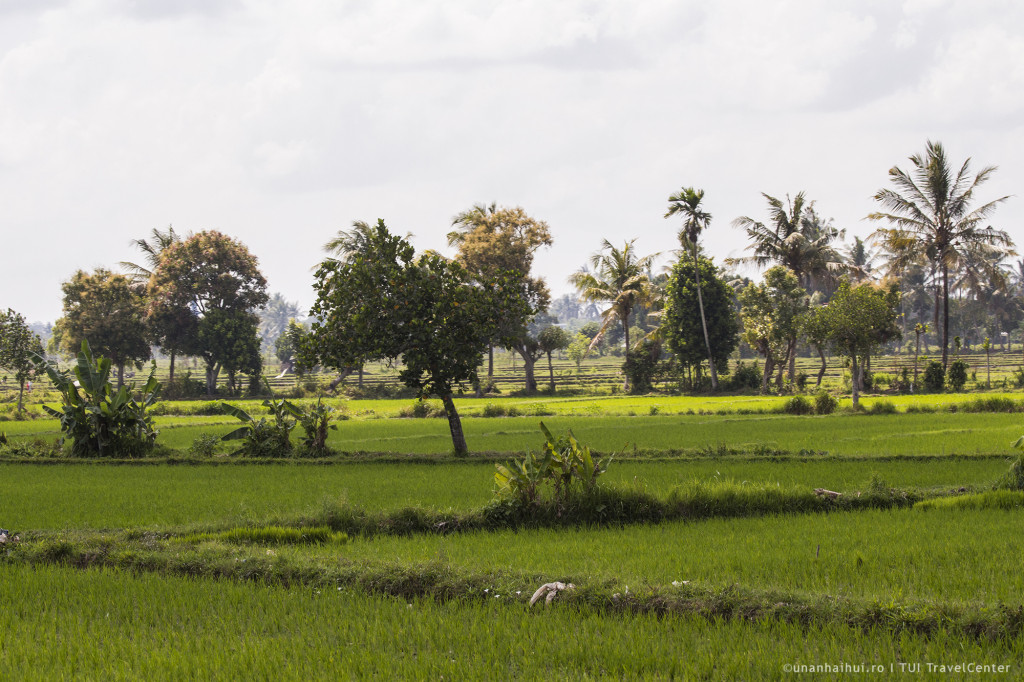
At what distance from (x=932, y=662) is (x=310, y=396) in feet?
139

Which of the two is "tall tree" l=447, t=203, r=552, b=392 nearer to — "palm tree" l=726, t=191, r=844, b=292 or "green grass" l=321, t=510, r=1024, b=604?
"palm tree" l=726, t=191, r=844, b=292

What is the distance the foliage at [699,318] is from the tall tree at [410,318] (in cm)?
2542

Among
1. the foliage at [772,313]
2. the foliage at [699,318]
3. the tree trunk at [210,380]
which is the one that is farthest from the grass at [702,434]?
the tree trunk at [210,380]

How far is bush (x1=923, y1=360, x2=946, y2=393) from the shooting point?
3247cm

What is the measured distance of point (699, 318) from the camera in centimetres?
4028

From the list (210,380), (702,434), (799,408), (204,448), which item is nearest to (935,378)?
(799,408)

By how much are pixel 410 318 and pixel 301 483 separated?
4.36 m

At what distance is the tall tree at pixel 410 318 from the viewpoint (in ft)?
52.2

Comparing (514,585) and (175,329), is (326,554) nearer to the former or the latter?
(514,585)

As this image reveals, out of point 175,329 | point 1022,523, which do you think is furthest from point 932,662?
point 175,329

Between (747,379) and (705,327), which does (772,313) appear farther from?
(747,379)

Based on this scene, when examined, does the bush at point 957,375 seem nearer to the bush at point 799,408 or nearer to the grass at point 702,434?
the bush at point 799,408

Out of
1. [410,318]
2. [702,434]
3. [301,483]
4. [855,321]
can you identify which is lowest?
[301,483]

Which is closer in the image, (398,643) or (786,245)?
(398,643)
